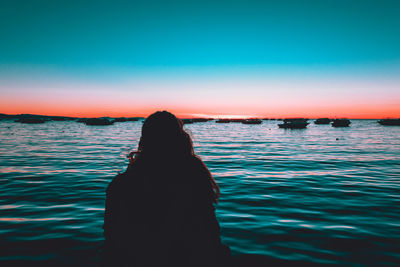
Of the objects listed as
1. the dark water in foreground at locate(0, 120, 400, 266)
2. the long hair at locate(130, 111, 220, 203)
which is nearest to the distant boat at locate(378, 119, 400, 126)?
the dark water in foreground at locate(0, 120, 400, 266)

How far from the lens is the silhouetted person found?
2086mm

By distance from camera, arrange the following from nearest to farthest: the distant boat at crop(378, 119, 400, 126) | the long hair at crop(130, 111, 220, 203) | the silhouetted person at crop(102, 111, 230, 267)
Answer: the silhouetted person at crop(102, 111, 230, 267)
the long hair at crop(130, 111, 220, 203)
the distant boat at crop(378, 119, 400, 126)

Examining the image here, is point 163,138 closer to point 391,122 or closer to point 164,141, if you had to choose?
point 164,141

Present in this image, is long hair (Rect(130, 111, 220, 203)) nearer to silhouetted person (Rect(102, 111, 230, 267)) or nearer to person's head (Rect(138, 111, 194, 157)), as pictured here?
person's head (Rect(138, 111, 194, 157))

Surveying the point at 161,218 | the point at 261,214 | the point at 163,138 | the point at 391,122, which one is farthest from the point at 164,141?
the point at 391,122

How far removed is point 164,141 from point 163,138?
3 centimetres

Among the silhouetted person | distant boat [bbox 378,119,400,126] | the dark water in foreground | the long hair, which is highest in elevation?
distant boat [bbox 378,119,400,126]

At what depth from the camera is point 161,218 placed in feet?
6.93

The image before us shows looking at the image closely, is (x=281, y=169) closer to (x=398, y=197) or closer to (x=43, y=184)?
(x=398, y=197)

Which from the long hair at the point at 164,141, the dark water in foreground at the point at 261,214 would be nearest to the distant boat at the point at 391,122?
the dark water in foreground at the point at 261,214

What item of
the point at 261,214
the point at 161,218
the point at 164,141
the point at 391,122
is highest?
the point at 391,122

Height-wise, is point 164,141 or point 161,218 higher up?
point 164,141

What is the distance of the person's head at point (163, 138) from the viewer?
2.31 m

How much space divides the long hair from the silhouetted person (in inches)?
4.1
